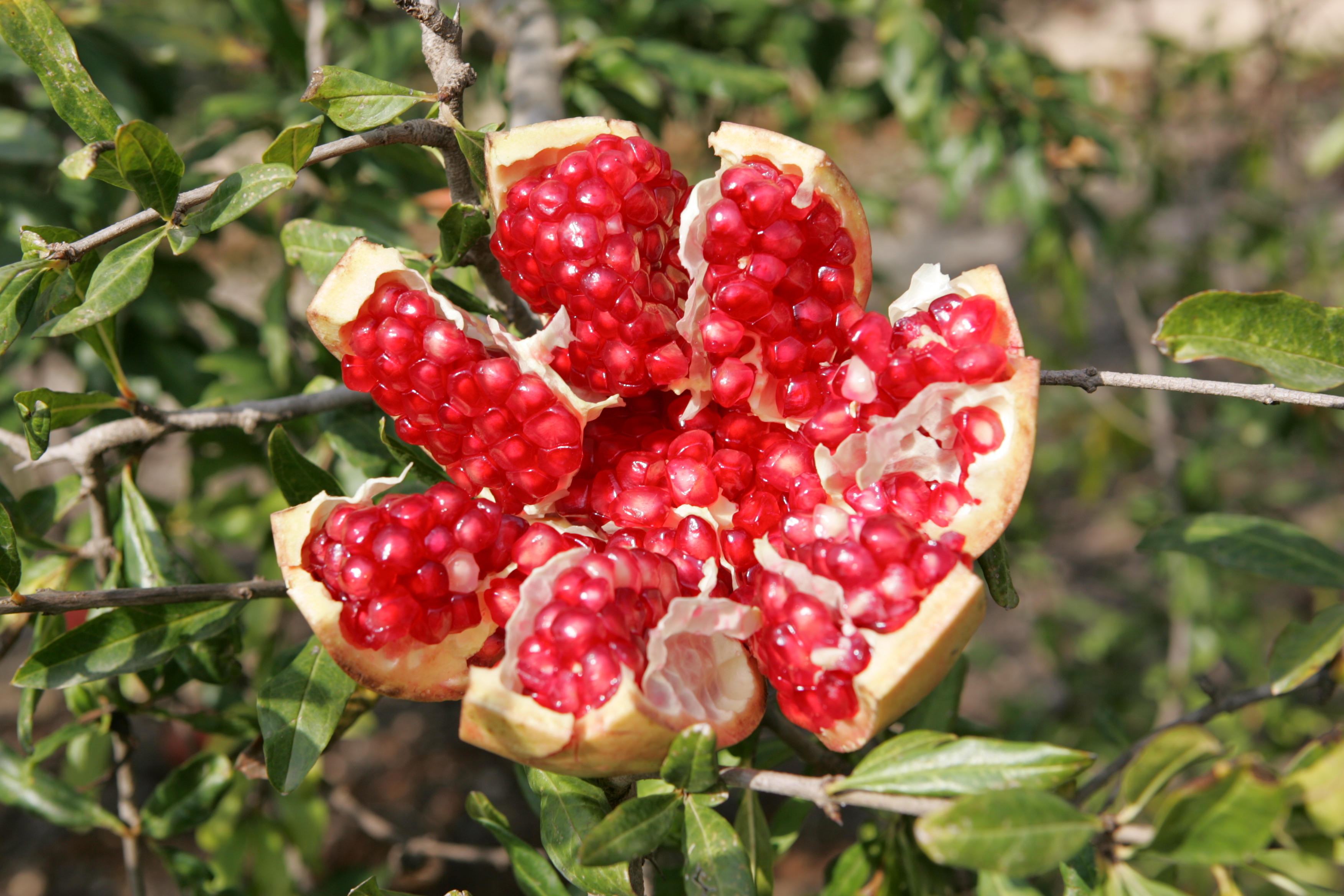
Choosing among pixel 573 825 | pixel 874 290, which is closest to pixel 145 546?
pixel 573 825

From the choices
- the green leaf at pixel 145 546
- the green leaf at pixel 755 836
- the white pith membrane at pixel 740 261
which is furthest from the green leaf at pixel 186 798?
the white pith membrane at pixel 740 261

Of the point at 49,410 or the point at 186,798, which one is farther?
the point at 186,798

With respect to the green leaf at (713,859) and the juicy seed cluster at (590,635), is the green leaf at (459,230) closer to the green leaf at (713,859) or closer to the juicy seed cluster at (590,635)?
the juicy seed cluster at (590,635)

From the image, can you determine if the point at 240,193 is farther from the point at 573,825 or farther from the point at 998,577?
the point at 998,577

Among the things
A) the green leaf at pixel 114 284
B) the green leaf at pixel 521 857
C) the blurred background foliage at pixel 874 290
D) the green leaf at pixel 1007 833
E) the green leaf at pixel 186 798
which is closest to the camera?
the green leaf at pixel 1007 833

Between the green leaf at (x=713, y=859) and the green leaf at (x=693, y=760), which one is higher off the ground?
the green leaf at (x=693, y=760)

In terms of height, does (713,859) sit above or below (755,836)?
above

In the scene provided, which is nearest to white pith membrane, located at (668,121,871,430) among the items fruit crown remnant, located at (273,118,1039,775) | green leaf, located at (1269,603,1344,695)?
fruit crown remnant, located at (273,118,1039,775)
